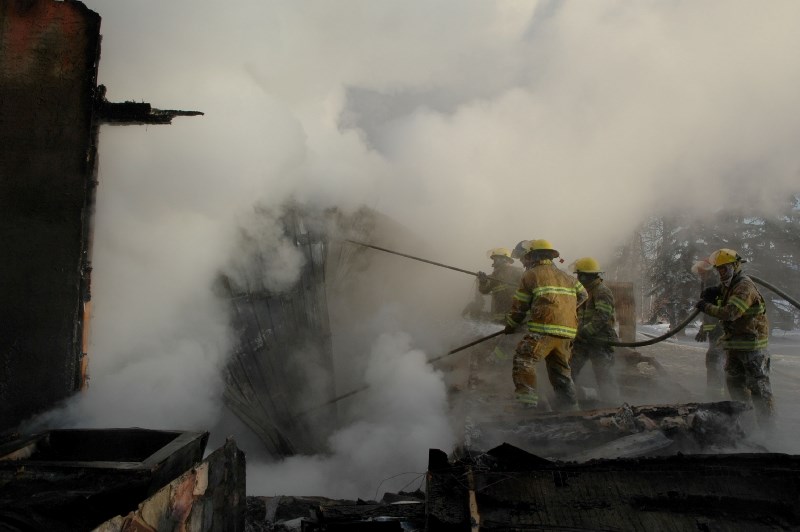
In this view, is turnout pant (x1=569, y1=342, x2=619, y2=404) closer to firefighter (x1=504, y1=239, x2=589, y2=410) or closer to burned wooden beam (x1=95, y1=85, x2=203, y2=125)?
firefighter (x1=504, y1=239, x2=589, y2=410)

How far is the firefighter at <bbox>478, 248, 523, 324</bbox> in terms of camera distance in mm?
7516

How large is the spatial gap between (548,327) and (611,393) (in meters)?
2.06

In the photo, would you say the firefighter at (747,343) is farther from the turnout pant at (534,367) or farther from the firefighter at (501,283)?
the firefighter at (501,283)

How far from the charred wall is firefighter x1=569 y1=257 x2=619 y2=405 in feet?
17.8

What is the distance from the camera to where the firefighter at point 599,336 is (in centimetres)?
581

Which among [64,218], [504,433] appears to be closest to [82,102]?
[64,218]

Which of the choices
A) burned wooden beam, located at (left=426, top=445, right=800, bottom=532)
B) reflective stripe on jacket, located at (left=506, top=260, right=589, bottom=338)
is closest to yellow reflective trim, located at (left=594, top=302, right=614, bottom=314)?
reflective stripe on jacket, located at (left=506, top=260, right=589, bottom=338)

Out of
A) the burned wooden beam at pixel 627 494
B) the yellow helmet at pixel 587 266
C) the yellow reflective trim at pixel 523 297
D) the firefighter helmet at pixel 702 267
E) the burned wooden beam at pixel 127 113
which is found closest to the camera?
the burned wooden beam at pixel 627 494

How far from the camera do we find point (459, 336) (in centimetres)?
773

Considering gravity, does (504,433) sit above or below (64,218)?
below

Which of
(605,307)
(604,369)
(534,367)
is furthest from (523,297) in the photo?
(604,369)

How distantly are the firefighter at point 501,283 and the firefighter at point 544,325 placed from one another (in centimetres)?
256

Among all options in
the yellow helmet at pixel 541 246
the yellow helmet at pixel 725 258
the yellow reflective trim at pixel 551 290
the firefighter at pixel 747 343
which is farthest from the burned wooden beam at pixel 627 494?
the yellow helmet at pixel 725 258

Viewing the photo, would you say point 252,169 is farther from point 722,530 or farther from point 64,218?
point 722,530
